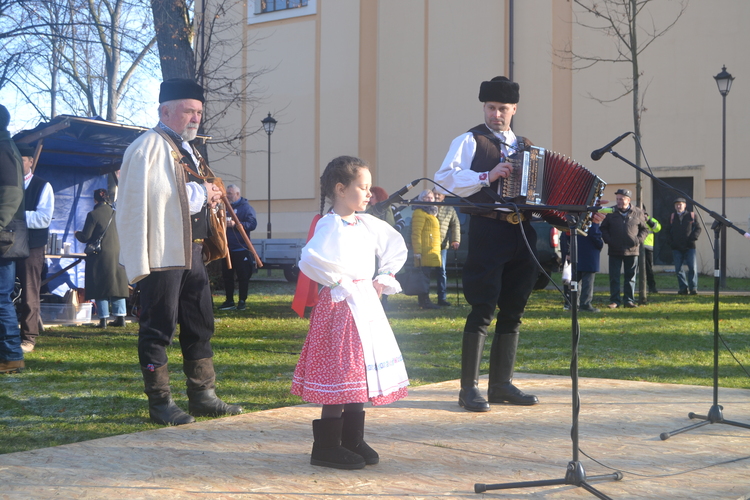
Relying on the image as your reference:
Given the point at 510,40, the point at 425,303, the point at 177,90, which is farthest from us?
the point at 510,40

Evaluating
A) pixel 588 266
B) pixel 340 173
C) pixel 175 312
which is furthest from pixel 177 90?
pixel 588 266

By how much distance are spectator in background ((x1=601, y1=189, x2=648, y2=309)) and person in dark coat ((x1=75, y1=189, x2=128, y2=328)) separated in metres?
7.55

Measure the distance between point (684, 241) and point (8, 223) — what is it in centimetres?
1208

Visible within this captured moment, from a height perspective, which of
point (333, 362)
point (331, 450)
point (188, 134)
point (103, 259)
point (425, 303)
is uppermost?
point (188, 134)

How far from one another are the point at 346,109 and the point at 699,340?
18127 millimetres

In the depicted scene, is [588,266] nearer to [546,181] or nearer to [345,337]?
[546,181]

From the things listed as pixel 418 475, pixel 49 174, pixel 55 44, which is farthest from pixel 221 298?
pixel 418 475

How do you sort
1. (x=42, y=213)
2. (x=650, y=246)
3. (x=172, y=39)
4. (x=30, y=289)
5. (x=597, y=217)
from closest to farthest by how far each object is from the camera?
1. (x=597, y=217)
2. (x=42, y=213)
3. (x=30, y=289)
4. (x=172, y=39)
5. (x=650, y=246)

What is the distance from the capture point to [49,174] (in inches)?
467

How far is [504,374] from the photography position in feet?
17.3

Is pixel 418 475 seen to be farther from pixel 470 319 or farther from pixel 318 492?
pixel 470 319

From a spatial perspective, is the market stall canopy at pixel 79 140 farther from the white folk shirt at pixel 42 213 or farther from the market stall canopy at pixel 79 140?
the white folk shirt at pixel 42 213

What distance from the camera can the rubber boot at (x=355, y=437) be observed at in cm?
382

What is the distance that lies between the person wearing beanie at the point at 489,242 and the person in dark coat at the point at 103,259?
5844mm
